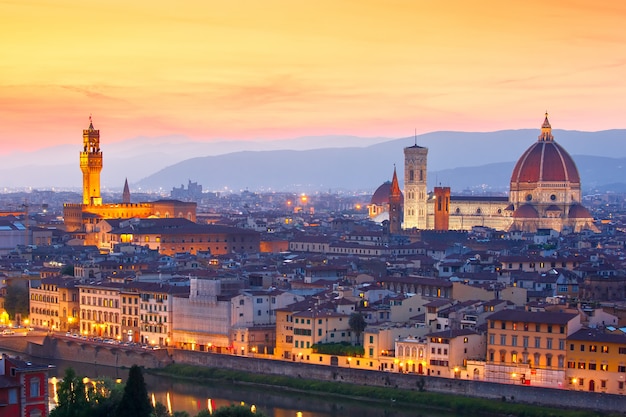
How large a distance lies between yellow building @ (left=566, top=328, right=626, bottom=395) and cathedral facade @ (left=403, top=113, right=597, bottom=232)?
5893 centimetres

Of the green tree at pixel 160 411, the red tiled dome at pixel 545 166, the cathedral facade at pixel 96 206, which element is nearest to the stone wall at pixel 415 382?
the green tree at pixel 160 411

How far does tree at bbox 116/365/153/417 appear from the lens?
2848cm

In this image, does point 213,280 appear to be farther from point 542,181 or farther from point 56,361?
point 542,181

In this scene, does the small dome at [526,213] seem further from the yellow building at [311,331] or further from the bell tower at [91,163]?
the yellow building at [311,331]

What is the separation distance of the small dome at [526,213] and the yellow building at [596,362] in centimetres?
6095

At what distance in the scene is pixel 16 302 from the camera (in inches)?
2173

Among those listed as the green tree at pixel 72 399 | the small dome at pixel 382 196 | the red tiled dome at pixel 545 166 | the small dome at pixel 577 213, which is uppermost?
the red tiled dome at pixel 545 166

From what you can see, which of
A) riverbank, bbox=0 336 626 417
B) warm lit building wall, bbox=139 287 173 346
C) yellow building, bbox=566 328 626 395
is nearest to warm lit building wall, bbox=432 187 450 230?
warm lit building wall, bbox=139 287 173 346

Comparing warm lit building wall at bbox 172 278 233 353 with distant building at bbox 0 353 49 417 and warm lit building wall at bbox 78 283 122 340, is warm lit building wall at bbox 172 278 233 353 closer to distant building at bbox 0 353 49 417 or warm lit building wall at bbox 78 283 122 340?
warm lit building wall at bbox 78 283 122 340

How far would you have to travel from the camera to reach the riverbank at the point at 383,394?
117ft

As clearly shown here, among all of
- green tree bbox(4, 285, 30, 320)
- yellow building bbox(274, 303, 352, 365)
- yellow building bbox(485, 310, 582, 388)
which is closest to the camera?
yellow building bbox(485, 310, 582, 388)

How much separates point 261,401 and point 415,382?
13.4 feet

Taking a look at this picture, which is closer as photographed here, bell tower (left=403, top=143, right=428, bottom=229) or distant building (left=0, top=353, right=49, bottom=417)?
distant building (left=0, top=353, right=49, bottom=417)

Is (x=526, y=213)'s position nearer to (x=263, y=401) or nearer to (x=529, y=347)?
(x=263, y=401)
